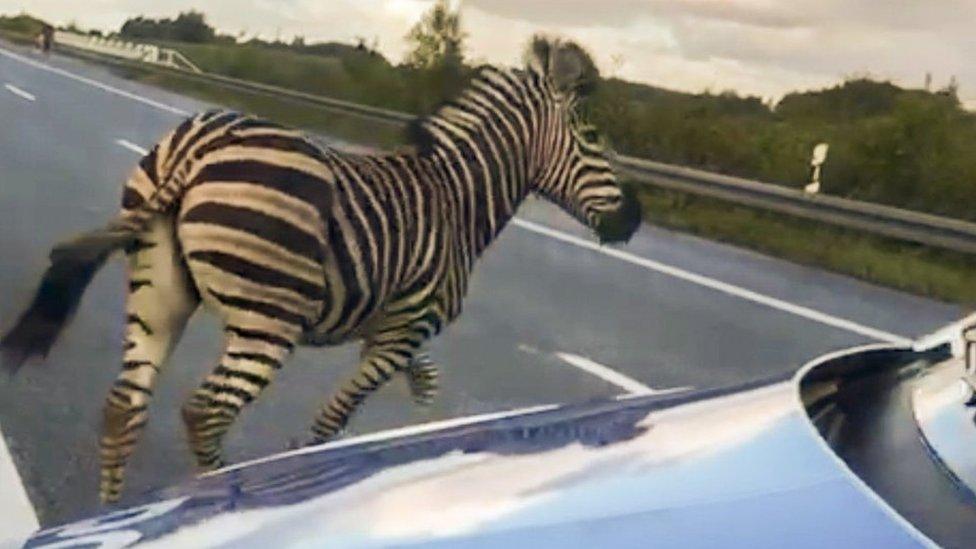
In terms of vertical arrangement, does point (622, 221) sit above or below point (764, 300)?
above

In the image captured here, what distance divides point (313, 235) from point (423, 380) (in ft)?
2.68

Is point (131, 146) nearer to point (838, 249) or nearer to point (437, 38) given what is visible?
point (437, 38)

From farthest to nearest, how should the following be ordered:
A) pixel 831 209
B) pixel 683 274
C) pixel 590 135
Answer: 1. pixel 831 209
2. pixel 683 274
3. pixel 590 135

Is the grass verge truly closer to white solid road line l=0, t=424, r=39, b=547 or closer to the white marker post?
the white marker post

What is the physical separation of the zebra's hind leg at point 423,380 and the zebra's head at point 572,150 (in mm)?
558

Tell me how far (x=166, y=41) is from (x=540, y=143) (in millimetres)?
1307

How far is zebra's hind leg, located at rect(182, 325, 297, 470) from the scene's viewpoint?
4.77m

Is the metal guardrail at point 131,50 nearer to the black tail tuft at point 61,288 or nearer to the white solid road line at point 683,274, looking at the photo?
the white solid road line at point 683,274

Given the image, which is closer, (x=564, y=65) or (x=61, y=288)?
(x=61, y=288)

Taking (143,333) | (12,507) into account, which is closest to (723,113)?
(143,333)

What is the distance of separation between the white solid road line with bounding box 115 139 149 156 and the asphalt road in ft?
0.06

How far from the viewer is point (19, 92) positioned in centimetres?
665

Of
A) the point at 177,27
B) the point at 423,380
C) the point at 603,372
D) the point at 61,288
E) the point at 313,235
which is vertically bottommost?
the point at 603,372

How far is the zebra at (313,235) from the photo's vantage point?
4617 mm
